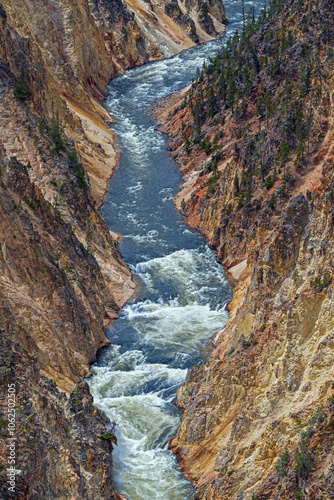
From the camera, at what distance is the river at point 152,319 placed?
3244 centimetres

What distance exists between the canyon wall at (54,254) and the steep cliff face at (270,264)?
185 inches

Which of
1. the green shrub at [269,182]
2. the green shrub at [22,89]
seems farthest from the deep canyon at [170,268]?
the green shrub at [269,182]

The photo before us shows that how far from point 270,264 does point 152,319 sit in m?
13.6

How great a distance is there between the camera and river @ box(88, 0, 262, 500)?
32.4 metres

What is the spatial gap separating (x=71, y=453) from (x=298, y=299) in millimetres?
9441

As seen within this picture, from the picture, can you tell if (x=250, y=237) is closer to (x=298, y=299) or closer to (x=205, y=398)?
(x=205, y=398)

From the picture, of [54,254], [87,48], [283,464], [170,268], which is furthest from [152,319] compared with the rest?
[87,48]

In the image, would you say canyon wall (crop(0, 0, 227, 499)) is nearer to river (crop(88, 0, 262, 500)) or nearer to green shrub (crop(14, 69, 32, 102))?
green shrub (crop(14, 69, 32, 102))

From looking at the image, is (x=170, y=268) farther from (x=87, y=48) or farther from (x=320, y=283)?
(x=87, y=48)

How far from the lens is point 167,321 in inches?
1745

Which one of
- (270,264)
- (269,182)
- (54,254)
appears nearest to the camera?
(270,264)

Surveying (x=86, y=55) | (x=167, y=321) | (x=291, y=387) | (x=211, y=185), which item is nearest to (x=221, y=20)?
(x=86, y=55)

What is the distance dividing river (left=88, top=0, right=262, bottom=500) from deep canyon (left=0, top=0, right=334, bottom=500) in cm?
13

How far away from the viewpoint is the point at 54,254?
134ft
